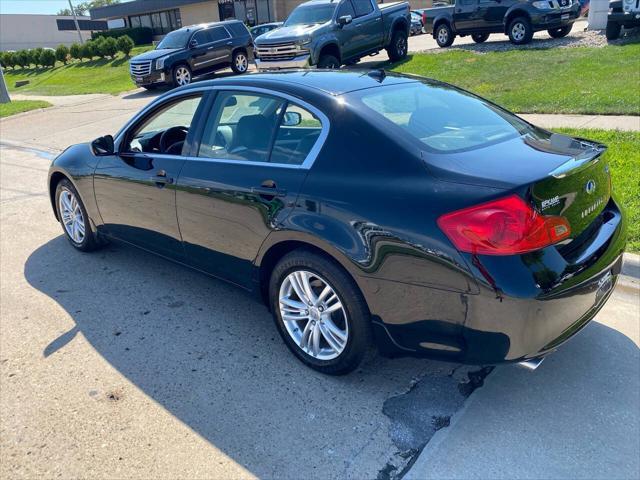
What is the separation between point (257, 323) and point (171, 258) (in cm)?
86

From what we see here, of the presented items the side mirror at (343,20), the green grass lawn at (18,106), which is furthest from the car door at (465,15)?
the green grass lawn at (18,106)

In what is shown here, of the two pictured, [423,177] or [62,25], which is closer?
[423,177]

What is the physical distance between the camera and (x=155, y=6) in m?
48.8

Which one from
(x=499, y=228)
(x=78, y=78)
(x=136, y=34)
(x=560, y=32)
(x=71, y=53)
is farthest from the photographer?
(x=136, y=34)

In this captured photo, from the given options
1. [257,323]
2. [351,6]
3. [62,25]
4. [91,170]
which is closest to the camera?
[257,323]

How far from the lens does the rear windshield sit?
124 inches

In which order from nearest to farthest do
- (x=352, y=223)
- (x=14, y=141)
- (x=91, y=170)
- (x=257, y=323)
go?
(x=352, y=223) → (x=257, y=323) → (x=91, y=170) → (x=14, y=141)

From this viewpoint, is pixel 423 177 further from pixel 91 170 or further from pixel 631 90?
pixel 631 90

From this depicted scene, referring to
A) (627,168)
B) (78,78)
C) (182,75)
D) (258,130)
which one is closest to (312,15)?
(182,75)

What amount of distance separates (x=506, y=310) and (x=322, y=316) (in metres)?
1.08

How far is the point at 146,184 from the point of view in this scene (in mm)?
4242

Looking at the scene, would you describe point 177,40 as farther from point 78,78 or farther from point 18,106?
point 78,78

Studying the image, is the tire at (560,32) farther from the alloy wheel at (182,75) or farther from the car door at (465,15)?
the alloy wheel at (182,75)

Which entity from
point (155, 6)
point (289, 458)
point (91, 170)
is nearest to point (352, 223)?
point (289, 458)
